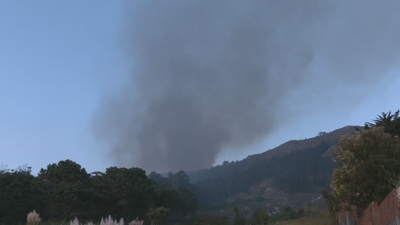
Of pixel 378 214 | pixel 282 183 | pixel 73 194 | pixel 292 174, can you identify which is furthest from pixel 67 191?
pixel 292 174

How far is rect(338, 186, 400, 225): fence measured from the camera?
10664 millimetres

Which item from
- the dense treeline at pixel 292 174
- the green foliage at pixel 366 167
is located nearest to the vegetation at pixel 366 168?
the green foliage at pixel 366 167


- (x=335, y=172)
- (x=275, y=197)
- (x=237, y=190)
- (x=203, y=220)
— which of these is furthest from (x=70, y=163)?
(x=237, y=190)

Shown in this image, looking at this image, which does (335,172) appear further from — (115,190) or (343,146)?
(115,190)

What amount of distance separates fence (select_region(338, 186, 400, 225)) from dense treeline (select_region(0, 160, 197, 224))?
2763cm

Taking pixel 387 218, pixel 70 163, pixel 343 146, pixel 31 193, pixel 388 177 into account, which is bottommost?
pixel 387 218

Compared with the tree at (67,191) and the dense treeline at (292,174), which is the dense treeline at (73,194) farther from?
the dense treeline at (292,174)

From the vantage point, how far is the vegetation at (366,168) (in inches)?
589

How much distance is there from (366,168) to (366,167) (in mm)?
47

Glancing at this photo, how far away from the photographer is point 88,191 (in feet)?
134

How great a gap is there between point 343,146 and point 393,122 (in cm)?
1048

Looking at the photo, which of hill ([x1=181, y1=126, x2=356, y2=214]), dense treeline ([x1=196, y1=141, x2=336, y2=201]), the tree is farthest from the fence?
dense treeline ([x1=196, y1=141, x2=336, y2=201])

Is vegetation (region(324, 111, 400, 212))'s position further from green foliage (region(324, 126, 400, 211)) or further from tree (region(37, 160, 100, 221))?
tree (region(37, 160, 100, 221))

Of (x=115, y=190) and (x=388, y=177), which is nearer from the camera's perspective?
(x=388, y=177)
